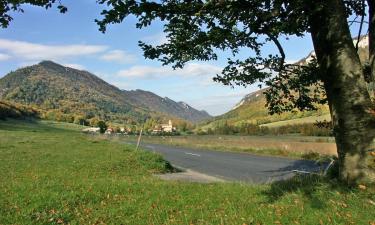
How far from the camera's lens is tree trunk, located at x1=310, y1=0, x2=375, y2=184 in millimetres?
7770

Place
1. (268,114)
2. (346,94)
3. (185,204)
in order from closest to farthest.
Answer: (346,94)
(185,204)
(268,114)

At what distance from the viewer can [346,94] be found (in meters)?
7.89

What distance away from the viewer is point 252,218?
23.9 feet

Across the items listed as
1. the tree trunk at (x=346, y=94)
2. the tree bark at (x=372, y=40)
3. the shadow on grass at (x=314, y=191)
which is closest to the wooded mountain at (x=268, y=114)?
the tree bark at (x=372, y=40)

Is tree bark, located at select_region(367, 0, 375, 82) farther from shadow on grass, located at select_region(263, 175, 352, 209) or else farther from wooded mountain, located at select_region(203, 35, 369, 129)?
shadow on grass, located at select_region(263, 175, 352, 209)

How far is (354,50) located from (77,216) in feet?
17.9

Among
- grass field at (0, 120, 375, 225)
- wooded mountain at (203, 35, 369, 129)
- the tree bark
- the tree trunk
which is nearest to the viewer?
grass field at (0, 120, 375, 225)

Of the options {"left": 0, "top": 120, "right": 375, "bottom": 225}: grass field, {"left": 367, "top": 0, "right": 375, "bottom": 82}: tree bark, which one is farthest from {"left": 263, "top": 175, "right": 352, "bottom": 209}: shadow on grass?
{"left": 367, "top": 0, "right": 375, "bottom": 82}: tree bark

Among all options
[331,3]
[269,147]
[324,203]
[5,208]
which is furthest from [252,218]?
[269,147]

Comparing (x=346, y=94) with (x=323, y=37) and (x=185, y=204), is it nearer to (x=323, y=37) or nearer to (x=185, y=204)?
(x=323, y=37)

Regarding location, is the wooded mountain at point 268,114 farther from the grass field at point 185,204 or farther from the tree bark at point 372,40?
the grass field at point 185,204

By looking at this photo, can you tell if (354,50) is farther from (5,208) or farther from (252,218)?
(5,208)

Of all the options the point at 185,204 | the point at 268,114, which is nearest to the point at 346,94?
the point at 185,204

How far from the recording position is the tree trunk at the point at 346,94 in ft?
25.5
